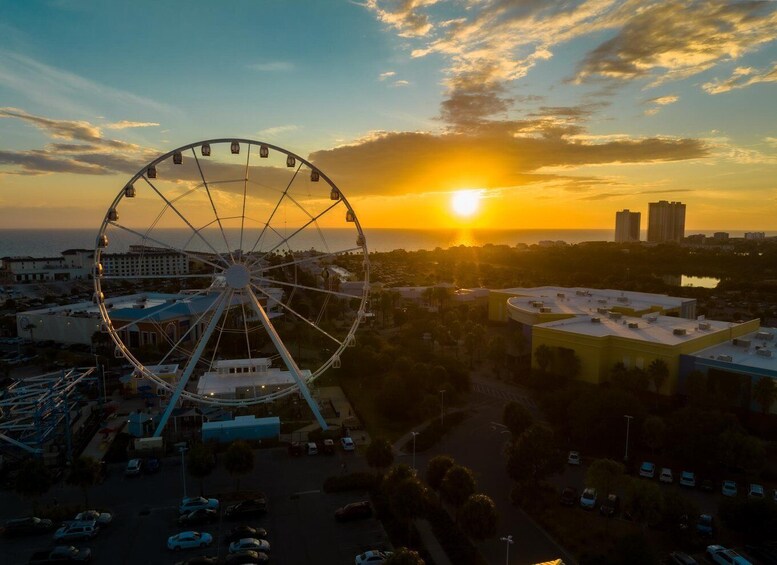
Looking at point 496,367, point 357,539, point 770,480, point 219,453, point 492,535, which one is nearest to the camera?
point 492,535

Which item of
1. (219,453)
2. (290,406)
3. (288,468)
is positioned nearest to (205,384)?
(290,406)

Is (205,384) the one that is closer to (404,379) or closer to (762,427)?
(404,379)

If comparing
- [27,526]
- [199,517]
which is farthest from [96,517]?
[199,517]

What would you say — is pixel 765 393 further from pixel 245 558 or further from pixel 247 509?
pixel 245 558

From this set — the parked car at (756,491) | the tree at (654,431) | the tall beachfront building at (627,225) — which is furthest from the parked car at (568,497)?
the tall beachfront building at (627,225)

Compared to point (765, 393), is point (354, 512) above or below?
below

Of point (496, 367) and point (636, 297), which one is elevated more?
point (636, 297)
